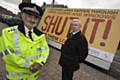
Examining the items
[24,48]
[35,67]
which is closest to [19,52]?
[24,48]

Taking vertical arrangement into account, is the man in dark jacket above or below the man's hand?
below

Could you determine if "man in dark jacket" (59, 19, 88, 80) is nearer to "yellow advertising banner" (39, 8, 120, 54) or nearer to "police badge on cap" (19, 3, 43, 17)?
"police badge on cap" (19, 3, 43, 17)

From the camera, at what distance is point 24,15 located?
132 inches

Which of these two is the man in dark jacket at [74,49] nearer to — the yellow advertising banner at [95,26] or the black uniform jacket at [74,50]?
the black uniform jacket at [74,50]

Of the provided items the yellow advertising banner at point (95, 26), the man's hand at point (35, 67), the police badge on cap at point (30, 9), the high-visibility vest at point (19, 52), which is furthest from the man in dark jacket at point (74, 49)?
the yellow advertising banner at point (95, 26)

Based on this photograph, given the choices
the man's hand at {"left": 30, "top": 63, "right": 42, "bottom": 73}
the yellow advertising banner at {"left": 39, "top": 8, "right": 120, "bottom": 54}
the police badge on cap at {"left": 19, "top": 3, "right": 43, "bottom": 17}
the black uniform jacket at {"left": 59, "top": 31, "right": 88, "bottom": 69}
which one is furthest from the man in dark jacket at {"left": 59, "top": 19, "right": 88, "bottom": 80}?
the yellow advertising banner at {"left": 39, "top": 8, "right": 120, "bottom": 54}

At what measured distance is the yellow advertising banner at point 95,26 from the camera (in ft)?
34.0

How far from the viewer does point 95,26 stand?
11453 mm

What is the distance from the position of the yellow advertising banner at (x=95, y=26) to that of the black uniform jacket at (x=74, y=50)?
3981 mm

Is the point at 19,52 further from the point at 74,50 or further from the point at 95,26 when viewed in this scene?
the point at 95,26

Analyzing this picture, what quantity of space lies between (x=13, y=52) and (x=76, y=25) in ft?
9.59

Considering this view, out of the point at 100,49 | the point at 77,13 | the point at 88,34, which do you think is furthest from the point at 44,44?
the point at 77,13

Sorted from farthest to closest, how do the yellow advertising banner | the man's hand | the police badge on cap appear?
the yellow advertising banner
the police badge on cap
the man's hand

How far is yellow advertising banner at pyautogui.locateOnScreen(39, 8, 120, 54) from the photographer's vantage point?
34.0ft
